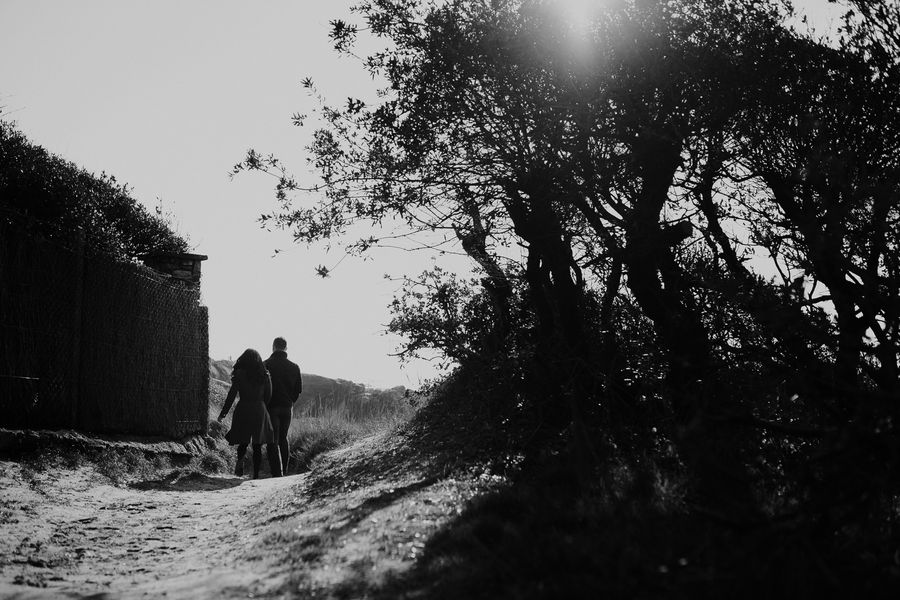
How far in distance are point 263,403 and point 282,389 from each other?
68cm

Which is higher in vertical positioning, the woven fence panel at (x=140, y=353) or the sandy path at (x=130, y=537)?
the woven fence panel at (x=140, y=353)

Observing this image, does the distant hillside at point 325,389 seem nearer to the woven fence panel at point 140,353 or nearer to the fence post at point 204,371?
the fence post at point 204,371

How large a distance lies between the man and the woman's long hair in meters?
0.66

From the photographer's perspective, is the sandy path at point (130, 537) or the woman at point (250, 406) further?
the woman at point (250, 406)

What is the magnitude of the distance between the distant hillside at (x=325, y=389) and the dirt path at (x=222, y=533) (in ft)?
44.4

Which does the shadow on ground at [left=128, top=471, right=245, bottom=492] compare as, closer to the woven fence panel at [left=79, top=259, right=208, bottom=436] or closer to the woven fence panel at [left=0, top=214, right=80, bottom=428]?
the woven fence panel at [left=79, top=259, right=208, bottom=436]

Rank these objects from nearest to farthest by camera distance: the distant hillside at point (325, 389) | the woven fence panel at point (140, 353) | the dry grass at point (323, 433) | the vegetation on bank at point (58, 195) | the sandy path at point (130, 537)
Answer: the sandy path at point (130, 537), the woven fence panel at point (140, 353), the vegetation on bank at point (58, 195), the dry grass at point (323, 433), the distant hillside at point (325, 389)

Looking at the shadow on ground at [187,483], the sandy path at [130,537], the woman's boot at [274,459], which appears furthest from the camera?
the woman's boot at [274,459]

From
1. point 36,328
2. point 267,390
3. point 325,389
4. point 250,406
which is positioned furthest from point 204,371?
point 325,389

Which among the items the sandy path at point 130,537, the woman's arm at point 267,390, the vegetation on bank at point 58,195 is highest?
the vegetation on bank at point 58,195

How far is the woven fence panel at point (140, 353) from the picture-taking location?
11.1 m

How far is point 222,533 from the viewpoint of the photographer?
6629 mm

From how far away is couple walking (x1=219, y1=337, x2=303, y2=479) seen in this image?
1166cm

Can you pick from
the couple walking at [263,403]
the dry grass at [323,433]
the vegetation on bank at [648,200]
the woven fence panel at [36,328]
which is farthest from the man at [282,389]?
the vegetation on bank at [648,200]
